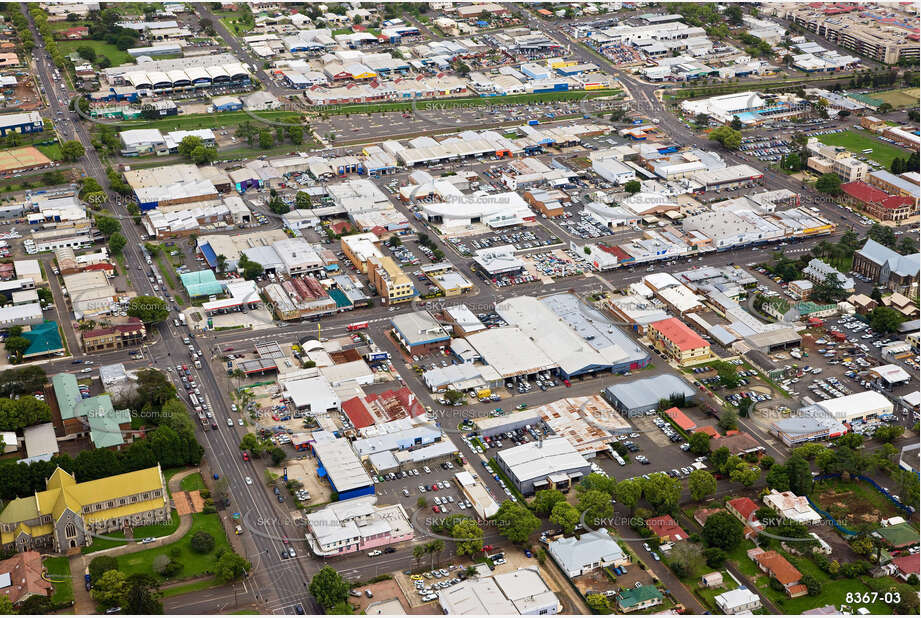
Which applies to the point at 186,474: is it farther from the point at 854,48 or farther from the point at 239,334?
the point at 854,48

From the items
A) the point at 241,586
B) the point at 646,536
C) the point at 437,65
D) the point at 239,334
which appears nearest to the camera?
the point at 241,586

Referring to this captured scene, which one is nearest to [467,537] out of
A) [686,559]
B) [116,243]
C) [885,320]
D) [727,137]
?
[686,559]

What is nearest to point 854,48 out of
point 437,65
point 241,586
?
point 437,65

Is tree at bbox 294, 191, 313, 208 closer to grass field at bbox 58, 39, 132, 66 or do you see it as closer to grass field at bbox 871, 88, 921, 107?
grass field at bbox 58, 39, 132, 66

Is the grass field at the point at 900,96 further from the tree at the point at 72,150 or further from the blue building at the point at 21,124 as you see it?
the blue building at the point at 21,124

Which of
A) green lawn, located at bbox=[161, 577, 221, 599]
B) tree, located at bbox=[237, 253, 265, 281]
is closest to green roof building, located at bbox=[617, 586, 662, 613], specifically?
green lawn, located at bbox=[161, 577, 221, 599]

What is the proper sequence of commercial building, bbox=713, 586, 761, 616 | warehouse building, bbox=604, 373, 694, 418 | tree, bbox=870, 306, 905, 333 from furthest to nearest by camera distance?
tree, bbox=870, 306, 905, 333 → warehouse building, bbox=604, 373, 694, 418 → commercial building, bbox=713, 586, 761, 616

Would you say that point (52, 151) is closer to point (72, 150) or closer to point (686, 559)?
point (72, 150)
